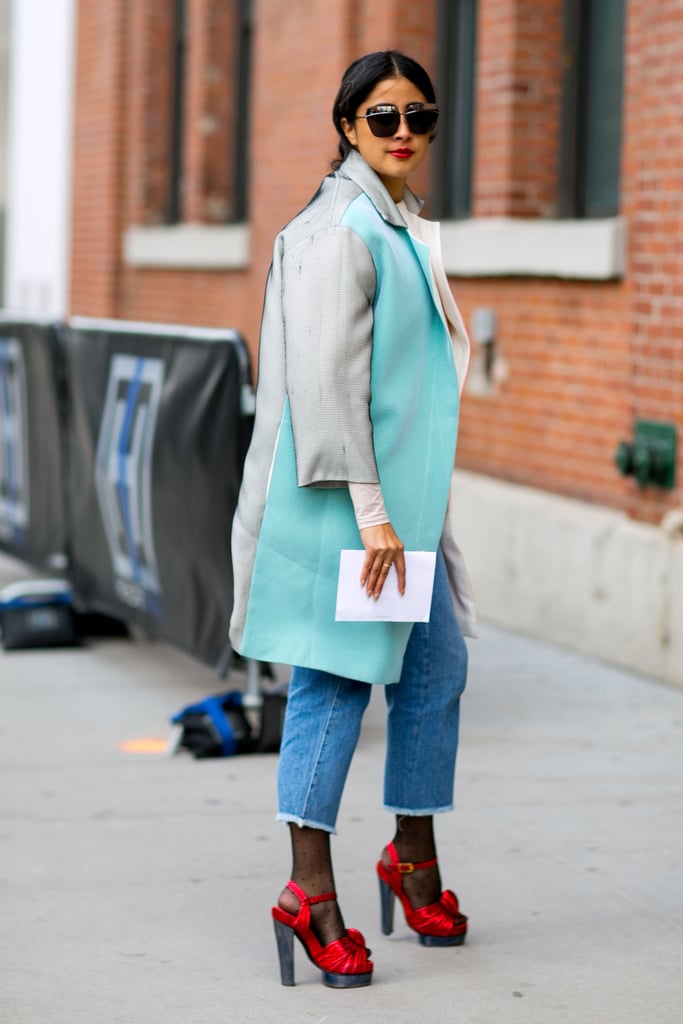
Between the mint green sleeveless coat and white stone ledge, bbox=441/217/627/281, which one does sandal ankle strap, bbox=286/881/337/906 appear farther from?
white stone ledge, bbox=441/217/627/281

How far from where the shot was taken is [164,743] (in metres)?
6.62

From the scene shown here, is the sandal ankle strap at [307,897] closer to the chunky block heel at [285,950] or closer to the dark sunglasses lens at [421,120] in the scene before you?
the chunky block heel at [285,950]

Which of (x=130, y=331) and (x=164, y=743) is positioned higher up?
(x=130, y=331)

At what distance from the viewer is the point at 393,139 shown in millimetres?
4109

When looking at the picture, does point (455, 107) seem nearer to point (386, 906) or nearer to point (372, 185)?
point (372, 185)

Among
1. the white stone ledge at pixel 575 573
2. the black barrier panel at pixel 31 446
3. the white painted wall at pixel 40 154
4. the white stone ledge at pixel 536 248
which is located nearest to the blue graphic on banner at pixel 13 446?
the black barrier panel at pixel 31 446

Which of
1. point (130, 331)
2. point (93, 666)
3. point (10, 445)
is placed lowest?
point (93, 666)

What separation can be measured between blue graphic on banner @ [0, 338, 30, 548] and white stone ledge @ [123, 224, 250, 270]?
3.85 metres

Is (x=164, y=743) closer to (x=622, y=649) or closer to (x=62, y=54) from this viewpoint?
(x=622, y=649)

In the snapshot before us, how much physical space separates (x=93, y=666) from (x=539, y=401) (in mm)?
2738

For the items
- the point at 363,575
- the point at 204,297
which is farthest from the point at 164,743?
the point at 204,297

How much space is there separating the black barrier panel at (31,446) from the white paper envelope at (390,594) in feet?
15.9

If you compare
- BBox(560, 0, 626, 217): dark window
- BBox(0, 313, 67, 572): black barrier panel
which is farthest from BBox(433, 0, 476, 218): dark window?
BBox(0, 313, 67, 572): black barrier panel

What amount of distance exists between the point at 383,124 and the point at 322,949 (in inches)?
73.3
